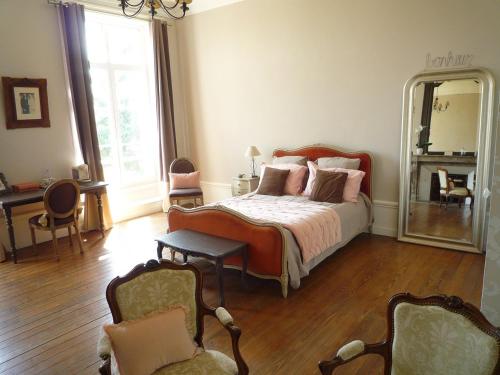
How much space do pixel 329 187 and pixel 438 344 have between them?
2.82 m

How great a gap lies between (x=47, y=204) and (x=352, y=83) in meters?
3.77

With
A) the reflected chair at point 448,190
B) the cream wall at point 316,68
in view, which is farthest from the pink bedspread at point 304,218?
the reflected chair at point 448,190

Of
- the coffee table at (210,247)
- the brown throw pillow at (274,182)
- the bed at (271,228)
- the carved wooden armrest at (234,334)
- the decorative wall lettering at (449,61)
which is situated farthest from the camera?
the brown throw pillow at (274,182)

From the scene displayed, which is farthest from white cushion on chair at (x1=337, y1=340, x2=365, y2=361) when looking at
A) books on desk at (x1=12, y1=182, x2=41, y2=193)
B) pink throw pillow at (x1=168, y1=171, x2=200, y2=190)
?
pink throw pillow at (x1=168, y1=171, x2=200, y2=190)

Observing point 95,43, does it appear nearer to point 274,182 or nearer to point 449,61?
point 274,182

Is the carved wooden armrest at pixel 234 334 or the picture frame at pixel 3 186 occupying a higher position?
the picture frame at pixel 3 186

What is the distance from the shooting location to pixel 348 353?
1.58m

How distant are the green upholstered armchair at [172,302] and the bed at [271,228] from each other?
128 centimetres

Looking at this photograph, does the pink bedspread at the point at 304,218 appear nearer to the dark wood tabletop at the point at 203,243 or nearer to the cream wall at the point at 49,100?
the dark wood tabletop at the point at 203,243

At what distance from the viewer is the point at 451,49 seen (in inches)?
154

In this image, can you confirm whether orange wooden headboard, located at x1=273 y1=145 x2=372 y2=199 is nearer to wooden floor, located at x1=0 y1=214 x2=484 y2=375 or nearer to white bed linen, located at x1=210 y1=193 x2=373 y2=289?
white bed linen, located at x1=210 y1=193 x2=373 y2=289

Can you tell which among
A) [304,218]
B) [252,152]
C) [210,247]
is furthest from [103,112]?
[304,218]

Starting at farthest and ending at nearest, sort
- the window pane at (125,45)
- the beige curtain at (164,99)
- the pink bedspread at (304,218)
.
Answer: the beige curtain at (164,99) → the window pane at (125,45) → the pink bedspread at (304,218)

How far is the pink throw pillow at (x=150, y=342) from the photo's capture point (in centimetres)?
166
